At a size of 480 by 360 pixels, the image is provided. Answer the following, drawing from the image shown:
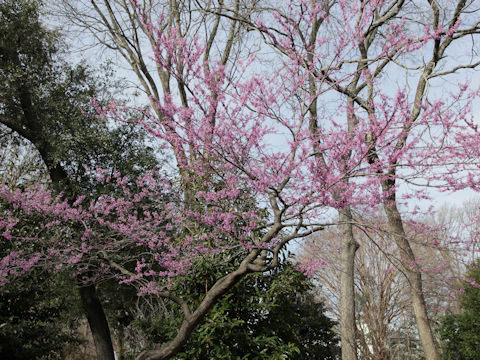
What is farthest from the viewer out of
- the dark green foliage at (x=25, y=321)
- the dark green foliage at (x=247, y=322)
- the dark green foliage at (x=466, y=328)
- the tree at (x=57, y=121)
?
the dark green foliage at (x=466, y=328)

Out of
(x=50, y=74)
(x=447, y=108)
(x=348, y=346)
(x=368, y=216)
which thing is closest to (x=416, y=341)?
(x=348, y=346)

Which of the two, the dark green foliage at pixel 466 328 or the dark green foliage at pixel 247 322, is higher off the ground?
the dark green foliage at pixel 466 328

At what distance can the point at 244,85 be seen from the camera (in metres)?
4.82

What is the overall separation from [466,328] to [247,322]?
26.0ft

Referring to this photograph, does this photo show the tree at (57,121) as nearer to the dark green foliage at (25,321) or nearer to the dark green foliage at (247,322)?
the dark green foliage at (25,321)

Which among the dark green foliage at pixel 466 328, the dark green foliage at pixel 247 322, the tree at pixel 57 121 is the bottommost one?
the dark green foliage at pixel 247 322

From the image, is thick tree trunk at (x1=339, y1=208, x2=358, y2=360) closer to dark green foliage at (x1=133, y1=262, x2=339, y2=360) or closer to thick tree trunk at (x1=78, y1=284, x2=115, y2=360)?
dark green foliage at (x1=133, y1=262, x2=339, y2=360)

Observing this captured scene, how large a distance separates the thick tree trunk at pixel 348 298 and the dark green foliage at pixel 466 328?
523cm

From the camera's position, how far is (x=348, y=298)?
672 centimetres

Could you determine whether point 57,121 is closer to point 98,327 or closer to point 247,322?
point 98,327

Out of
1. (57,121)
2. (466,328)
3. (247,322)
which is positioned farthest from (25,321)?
(466,328)

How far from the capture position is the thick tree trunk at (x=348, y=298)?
6547 mm

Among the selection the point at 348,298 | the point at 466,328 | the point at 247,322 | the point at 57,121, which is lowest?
the point at 247,322

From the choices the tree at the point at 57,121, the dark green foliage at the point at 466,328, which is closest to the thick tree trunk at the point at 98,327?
the tree at the point at 57,121
